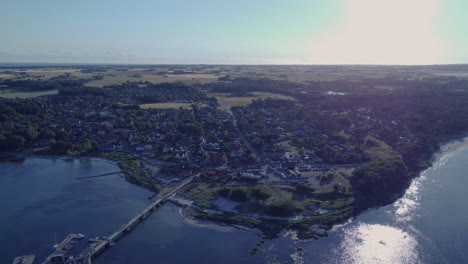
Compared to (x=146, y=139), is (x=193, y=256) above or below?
below

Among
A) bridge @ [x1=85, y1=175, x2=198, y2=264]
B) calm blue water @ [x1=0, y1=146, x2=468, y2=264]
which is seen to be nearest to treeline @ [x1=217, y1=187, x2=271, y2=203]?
calm blue water @ [x1=0, y1=146, x2=468, y2=264]

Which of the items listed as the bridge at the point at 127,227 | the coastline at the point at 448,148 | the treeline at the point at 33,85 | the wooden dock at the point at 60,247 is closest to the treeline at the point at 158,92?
the treeline at the point at 33,85

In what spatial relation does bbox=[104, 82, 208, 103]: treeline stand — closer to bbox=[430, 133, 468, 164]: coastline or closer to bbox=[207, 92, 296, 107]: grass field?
bbox=[207, 92, 296, 107]: grass field

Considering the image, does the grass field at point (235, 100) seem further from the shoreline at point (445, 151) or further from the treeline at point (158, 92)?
the shoreline at point (445, 151)

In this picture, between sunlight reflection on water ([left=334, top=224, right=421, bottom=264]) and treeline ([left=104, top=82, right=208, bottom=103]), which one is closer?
sunlight reflection on water ([left=334, top=224, right=421, bottom=264])

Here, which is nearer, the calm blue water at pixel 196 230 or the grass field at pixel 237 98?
the calm blue water at pixel 196 230

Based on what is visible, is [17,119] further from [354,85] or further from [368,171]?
[354,85]

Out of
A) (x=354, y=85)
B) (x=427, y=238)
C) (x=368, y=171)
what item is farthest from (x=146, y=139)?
(x=354, y=85)
